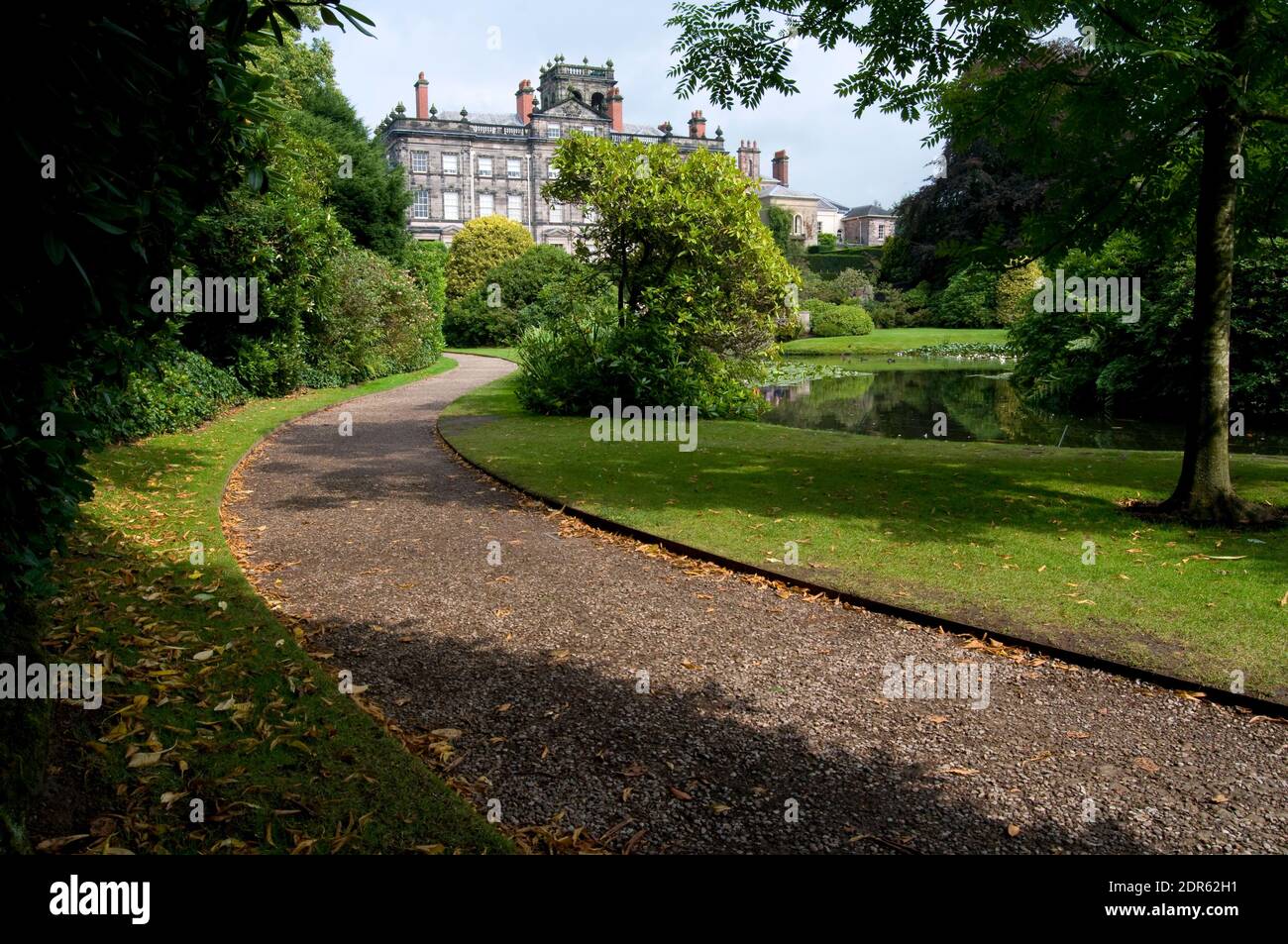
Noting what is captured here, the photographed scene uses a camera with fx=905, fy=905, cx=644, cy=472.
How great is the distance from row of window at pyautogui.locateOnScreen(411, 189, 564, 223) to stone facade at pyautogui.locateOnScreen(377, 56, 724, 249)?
98 millimetres

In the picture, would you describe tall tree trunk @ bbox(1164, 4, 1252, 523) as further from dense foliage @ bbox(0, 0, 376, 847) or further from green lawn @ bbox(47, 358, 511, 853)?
dense foliage @ bbox(0, 0, 376, 847)

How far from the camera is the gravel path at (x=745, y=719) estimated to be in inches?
154

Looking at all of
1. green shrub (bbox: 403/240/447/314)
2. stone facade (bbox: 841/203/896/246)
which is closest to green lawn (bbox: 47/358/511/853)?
green shrub (bbox: 403/240/447/314)

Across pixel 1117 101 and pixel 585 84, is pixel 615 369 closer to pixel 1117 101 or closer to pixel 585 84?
pixel 1117 101

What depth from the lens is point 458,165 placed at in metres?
89.5

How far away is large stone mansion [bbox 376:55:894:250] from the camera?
288ft

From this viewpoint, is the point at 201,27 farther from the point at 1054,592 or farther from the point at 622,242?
the point at 622,242

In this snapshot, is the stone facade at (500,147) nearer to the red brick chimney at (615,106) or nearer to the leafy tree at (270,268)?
the red brick chimney at (615,106)

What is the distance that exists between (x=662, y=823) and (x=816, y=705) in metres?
1.55

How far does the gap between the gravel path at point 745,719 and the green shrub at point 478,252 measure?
50479 mm

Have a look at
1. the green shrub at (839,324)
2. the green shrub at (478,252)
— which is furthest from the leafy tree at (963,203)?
the green shrub at (478,252)
